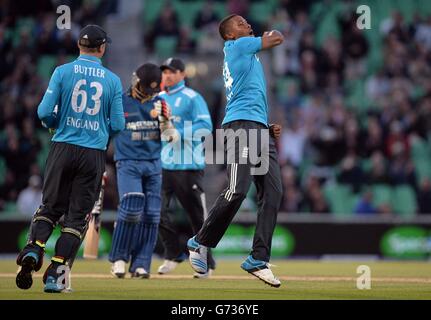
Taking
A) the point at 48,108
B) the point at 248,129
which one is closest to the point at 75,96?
the point at 48,108

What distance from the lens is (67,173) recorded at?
935 cm

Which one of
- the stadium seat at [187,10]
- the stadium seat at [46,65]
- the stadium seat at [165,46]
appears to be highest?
the stadium seat at [187,10]

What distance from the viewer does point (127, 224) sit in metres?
11.6

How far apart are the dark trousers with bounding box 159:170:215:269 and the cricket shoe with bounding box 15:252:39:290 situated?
12.4 ft

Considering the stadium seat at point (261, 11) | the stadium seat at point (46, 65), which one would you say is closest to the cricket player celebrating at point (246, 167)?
the stadium seat at point (46, 65)

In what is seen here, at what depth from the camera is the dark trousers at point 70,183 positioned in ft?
30.6

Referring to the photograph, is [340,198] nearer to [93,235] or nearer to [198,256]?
[93,235]

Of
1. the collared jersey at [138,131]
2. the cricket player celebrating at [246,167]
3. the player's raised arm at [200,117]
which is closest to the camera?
the cricket player celebrating at [246,167]

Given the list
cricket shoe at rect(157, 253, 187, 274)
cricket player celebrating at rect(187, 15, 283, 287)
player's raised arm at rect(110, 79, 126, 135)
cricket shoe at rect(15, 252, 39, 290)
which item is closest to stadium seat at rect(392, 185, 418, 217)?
cricket shoe at rect(157, 253, 187, 274)

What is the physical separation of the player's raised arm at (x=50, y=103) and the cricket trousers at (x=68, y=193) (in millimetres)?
258

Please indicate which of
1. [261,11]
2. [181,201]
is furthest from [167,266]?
[261,11]

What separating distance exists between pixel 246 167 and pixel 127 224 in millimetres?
2366

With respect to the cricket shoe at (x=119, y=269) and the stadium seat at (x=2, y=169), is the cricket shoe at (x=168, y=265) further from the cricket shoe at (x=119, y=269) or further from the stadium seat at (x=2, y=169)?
the stadium seat at (x=2, y=169)
